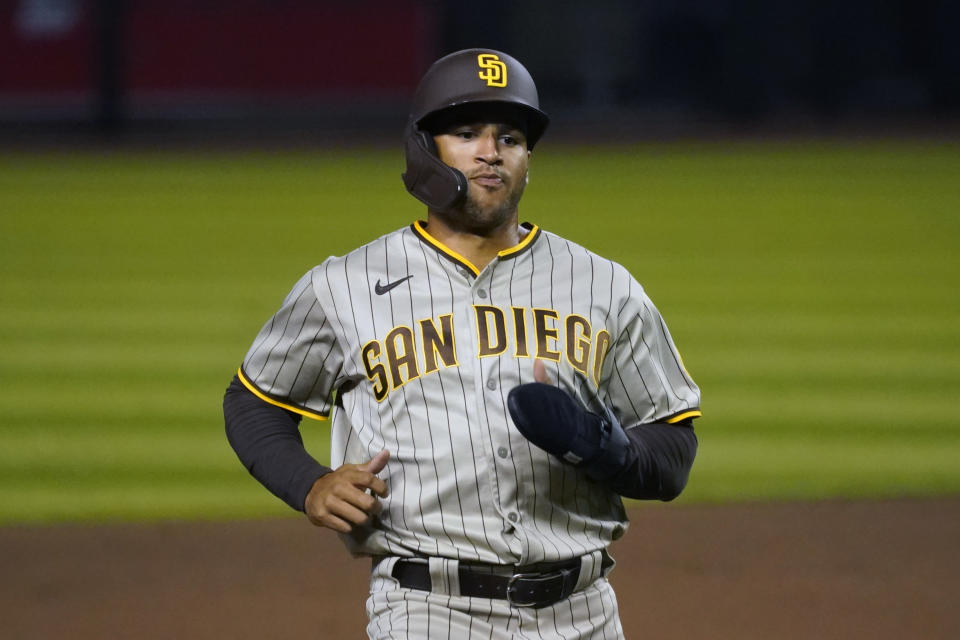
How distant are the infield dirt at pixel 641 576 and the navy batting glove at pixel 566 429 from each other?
2.16 metres

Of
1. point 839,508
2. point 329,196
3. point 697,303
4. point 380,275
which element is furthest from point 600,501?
point 329,196

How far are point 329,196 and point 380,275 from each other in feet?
34.6

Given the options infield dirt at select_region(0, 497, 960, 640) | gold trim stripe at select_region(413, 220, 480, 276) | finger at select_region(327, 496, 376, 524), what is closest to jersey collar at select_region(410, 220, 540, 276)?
gold trim stripe at select_region(413, 220, 480, 276)

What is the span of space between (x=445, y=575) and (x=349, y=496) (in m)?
0.24

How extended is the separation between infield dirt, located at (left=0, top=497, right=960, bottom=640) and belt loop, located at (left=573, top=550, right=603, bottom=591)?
186 centimetres

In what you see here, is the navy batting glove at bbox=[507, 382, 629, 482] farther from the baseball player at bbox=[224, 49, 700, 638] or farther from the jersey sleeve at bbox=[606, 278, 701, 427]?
the jersey sleeve at bbox=[606, 278, 701, 427]

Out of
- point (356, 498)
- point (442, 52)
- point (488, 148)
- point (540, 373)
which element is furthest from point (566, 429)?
point (442, 52)

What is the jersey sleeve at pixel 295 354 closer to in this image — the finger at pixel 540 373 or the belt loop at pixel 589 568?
the finger at pixel 540 373

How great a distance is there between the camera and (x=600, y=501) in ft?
8.63

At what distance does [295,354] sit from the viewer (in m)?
2.66

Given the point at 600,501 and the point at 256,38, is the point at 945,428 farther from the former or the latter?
the point at 256,38

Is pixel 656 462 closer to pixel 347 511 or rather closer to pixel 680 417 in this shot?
pixel 680 417

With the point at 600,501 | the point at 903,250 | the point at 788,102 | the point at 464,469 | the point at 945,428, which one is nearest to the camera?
the point at 464,469

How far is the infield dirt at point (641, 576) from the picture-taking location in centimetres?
446
